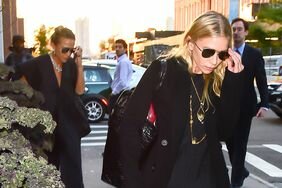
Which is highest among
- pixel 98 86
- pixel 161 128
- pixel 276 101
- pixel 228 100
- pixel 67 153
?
pixel 228 100

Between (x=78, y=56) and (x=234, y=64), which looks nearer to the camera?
(x=234, y=64)

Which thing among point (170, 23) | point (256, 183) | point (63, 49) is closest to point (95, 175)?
point (256, 183)

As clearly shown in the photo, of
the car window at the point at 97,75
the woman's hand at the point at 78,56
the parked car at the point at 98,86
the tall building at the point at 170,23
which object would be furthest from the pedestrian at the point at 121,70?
the tall building at the point at 170,23

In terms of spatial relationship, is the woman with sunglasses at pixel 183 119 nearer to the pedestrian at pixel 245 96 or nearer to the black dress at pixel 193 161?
the black dress at pixel 193 161

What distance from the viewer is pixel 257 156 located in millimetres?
9117

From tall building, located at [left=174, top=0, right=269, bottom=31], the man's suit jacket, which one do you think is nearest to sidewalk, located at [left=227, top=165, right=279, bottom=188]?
the man's suit jacket

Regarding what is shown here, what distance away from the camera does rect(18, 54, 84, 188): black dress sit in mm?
4863

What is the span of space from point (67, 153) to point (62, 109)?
41 centimetres

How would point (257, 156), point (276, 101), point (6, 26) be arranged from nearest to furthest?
point (257, 156) < point (276, 101) < point (6, 26)

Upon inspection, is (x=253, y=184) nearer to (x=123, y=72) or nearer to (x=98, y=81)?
(x=123, y=72)

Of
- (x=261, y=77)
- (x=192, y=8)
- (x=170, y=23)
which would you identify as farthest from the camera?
(x=170, y=23)

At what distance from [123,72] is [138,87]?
21.6ft

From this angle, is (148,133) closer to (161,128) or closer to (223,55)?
(161,128)

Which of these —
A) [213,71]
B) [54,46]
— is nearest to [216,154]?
[213,71]
